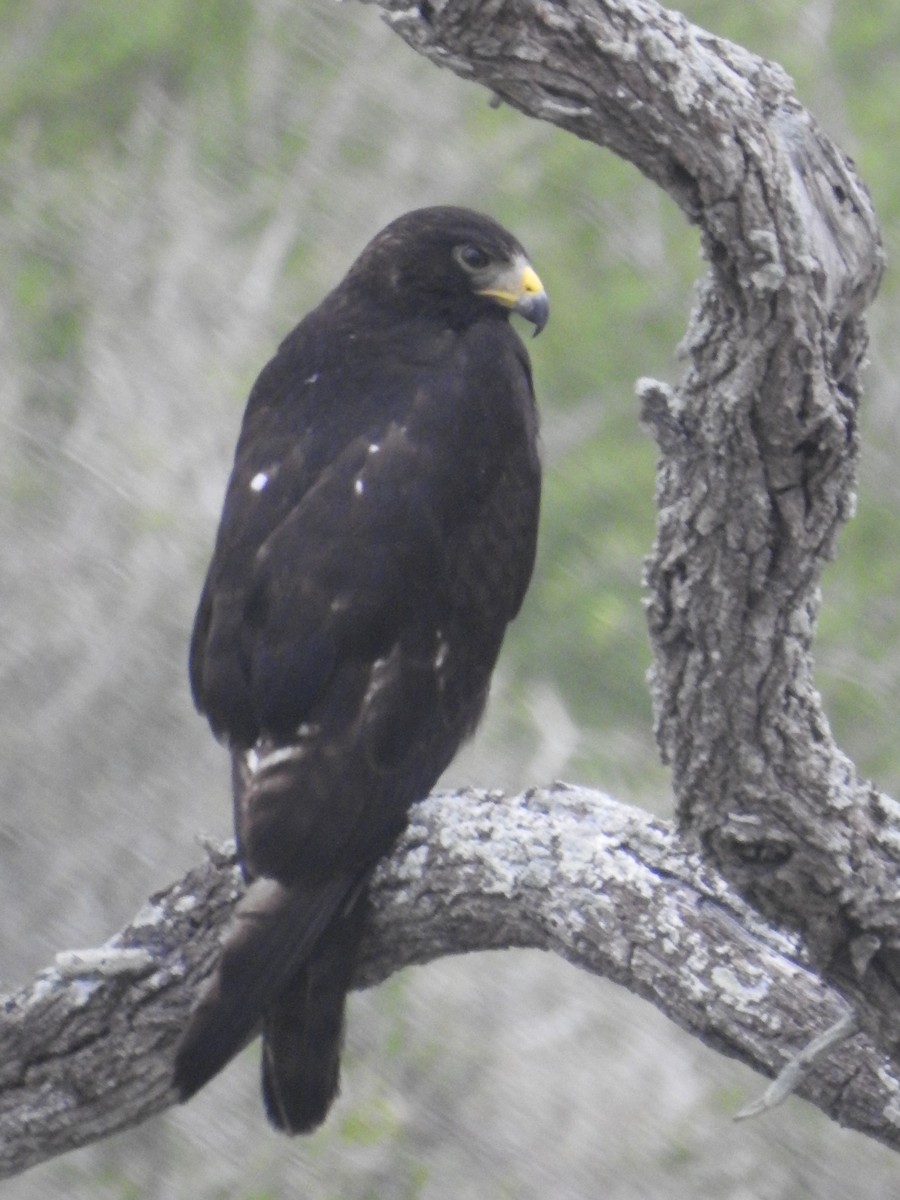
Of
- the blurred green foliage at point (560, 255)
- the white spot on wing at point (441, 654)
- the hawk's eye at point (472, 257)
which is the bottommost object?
the white spot on wing at point (441, 654)

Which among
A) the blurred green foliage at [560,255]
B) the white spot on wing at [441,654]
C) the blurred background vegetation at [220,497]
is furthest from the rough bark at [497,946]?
the blurred green foliage at [560,255]

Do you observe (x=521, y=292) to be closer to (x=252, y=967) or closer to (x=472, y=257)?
(x=472, y=257)

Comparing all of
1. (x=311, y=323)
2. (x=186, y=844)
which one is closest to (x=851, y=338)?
(x=311, y=323)

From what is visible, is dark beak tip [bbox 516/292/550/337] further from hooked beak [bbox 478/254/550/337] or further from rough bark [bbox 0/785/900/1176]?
rough bark [bbox 0/785/900/1176]

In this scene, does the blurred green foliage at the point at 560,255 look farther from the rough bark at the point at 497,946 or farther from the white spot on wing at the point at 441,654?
the rough bark at the point at 497,946

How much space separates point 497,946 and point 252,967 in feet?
1.09

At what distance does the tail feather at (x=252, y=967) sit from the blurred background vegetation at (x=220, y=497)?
178 cm

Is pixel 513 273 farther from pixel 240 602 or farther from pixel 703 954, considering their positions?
pixel 703 954

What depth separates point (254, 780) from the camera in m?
2.71

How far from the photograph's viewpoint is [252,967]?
247 cm

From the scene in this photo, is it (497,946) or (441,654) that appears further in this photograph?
(441,654)

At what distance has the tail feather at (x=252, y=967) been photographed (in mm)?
2406

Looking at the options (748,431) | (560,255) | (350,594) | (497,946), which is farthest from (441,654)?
(560,255)

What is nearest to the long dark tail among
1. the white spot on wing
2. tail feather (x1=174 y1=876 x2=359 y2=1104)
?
tail feather (x1=174 y1=876 x2=359 y2=1104)
